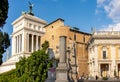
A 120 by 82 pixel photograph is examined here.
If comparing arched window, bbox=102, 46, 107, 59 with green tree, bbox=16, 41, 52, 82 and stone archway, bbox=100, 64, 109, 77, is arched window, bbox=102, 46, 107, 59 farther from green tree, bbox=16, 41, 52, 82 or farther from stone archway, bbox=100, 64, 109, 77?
green tree, bbox=16, 41, 52, 82

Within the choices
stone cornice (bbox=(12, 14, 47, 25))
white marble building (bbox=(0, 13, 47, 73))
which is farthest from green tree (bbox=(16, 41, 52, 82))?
stone cornice (bbox=(12, 14, 47, 25))

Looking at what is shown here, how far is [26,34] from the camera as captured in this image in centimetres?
9044

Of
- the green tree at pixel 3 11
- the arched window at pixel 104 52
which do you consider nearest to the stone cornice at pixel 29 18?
the arched window at pixel 104 52

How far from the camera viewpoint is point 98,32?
211 feet

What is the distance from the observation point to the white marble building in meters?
90.0

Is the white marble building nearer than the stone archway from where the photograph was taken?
No

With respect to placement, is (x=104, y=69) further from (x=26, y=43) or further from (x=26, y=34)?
(x=26, y=34)

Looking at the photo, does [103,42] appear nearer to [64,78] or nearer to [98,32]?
[98,32]

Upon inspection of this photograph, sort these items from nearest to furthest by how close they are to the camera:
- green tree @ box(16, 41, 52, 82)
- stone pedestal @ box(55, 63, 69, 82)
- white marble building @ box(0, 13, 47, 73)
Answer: stone pedestal @ box(55, 63, 69, 82), green tree @ box(16, 41, 52, 82), white marble building @ box(0, 13, 47, 73)

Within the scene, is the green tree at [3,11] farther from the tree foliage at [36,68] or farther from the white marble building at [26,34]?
the white marble building at [26,34]

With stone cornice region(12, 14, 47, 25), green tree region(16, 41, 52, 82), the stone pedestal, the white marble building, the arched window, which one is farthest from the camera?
stone cornice region(12, 14, 47, 25)

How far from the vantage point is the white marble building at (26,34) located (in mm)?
89963

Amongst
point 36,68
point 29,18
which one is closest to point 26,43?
point 29,18

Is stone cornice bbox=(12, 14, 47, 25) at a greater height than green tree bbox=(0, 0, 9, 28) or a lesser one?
greater
